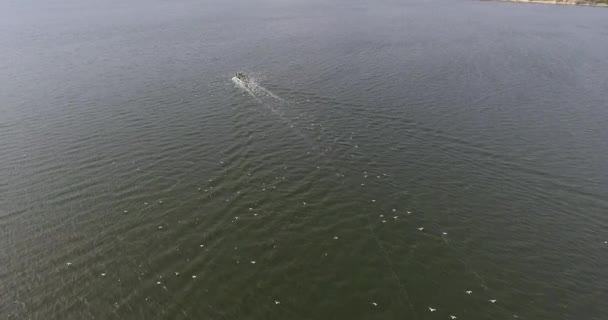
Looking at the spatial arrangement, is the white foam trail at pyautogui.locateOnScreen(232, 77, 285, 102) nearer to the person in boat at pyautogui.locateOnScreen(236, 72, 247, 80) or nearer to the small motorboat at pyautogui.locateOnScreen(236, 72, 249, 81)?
the small motorboat at pyautogui.locateOnScreen(236, 72, 249, 81)

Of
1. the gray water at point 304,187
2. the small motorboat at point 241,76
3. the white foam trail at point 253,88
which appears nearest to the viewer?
the gray water at point 304,187

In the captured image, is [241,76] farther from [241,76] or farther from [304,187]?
[304,187]

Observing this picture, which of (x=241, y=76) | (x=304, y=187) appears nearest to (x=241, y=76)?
(x=241, y=76)

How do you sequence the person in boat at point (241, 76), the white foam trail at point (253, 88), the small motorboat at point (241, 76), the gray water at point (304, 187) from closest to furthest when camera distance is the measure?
1. the gray water at point (304, 187)
2. the white foam trail at point (253, 88)
3. the small motorboat at point (241, 76)
4. the person in boat at point (241, 76)

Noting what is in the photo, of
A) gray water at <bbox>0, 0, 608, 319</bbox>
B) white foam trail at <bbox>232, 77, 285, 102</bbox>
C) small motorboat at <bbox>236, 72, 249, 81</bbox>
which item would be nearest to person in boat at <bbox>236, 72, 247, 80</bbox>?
small motorboat at <bbox>236, 72, 249, 81</bbox>

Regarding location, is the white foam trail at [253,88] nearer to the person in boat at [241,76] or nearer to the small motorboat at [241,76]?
the small motorboat at [241,76]

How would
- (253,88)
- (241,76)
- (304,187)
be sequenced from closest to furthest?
(304,187) → (253,88) → (241,76)

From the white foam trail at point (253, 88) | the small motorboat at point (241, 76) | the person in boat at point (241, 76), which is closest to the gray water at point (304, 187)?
the white foam trail at point (253, 88)

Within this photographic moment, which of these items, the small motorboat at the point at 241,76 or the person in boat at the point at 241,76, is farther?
the person in boat at the point at 241,76
